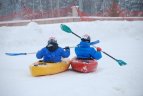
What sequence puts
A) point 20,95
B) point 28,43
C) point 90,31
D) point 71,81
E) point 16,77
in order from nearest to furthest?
point 20,95
point 71,81
point 16,77
point 28,43
point 90,31

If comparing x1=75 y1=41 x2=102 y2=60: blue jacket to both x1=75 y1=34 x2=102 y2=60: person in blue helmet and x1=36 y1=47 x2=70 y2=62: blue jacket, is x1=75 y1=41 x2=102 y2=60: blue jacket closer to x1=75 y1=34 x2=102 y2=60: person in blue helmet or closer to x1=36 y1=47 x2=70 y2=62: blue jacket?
x1=75 y1=34 x2=102 y2=60: person in blue helmet

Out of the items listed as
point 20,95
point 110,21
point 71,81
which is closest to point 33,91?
point 20,95

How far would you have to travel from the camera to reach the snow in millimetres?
6676

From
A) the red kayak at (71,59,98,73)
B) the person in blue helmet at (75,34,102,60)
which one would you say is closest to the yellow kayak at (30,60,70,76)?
the red kayak at (71,59,98,73)

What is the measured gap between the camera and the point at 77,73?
26.4 ft

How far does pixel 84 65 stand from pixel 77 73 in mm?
284

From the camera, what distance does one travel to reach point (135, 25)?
15.1m

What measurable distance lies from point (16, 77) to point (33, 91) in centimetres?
144

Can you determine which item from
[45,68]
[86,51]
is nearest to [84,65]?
[86,51]

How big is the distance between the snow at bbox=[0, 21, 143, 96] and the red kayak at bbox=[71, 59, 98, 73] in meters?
0.14

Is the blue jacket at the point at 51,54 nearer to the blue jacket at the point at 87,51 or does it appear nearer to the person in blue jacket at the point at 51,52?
→ the person in blue jacket at the point at 51,52

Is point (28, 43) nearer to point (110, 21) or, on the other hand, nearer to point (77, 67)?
point (110, 21)

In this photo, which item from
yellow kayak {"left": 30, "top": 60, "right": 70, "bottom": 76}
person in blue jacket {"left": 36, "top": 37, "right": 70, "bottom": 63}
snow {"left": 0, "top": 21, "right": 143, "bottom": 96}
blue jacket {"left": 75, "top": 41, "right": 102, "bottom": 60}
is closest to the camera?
snow {"left": 0, "top": 21, "right": 143, "bottom": 96}

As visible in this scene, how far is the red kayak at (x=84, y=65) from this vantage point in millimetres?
7969
